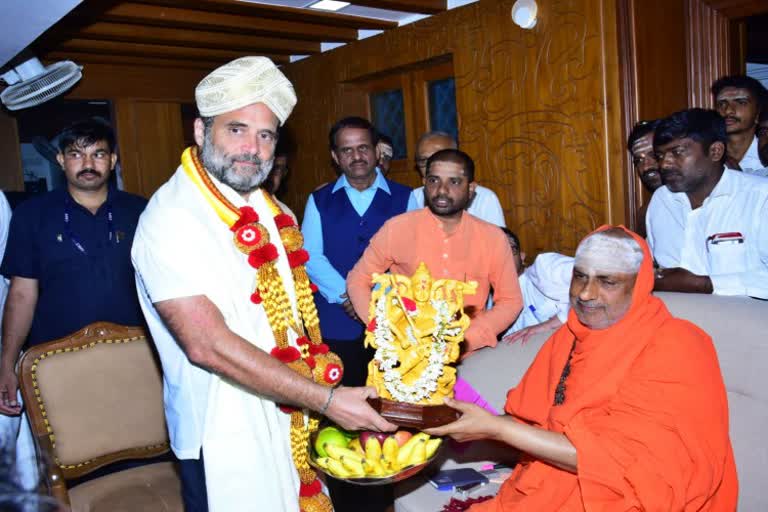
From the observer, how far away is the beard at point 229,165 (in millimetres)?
2215

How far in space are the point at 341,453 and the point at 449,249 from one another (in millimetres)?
1676

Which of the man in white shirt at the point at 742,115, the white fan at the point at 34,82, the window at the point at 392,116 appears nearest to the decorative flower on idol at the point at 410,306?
the man in white shirt at the point at 742,115

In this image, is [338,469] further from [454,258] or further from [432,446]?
[454,258]

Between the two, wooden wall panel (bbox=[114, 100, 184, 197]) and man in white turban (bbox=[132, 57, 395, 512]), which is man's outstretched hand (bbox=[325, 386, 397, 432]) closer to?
man in white turban (bbox=[132, 57, 395, 512])

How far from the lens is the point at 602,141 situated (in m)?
4.68

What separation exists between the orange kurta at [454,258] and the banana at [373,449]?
142 centimetres

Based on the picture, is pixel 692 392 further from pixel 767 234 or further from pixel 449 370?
pixel 767 234

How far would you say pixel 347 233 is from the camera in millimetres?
4094

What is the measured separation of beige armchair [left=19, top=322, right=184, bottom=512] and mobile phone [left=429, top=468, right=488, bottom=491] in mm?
1103

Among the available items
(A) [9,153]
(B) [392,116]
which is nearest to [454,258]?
(B) [392,116]

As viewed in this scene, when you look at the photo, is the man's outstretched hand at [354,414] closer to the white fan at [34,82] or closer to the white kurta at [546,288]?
the white kurta at [546,288]

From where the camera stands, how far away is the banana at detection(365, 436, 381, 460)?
2.09 metres

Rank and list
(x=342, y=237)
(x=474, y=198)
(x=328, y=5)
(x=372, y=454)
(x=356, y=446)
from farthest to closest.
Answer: (x=328, y=5) → (x=474, y=198) → (x=342, y=237) → (x=356, y=446) → (x=372, y=454)

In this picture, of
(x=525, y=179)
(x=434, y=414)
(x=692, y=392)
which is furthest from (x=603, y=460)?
(x=525, y=179)
